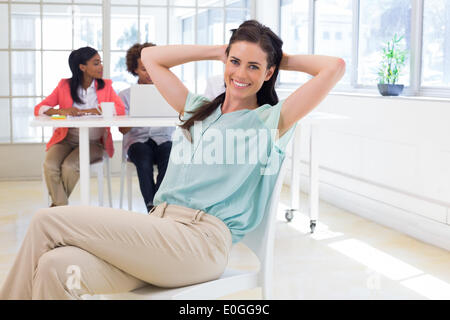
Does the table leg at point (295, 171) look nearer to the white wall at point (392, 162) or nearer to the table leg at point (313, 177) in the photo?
the table leg at point (313, 177)

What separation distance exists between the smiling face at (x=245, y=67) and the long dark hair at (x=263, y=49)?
0.02 metres

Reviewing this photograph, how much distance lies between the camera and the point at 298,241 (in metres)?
3.58

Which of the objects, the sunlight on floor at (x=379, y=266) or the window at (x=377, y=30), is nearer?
the sunlight on floor at (x=379, y=266)

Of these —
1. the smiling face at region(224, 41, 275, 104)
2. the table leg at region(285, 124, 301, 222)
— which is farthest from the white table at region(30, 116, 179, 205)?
the smiling face at region(224, 41, 275, 104)

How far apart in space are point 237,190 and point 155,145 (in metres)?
2.47

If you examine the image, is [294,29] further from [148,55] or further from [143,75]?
[148,55]

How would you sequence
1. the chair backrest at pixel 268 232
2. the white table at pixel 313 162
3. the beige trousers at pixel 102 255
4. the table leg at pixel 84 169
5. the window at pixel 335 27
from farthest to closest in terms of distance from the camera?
the window at pixel 335 27 → the white table at pixel 313 162 → the table leg at pixel 84 169 → the chair backrest at pixel 268 232 → the beige trousers at pixel 102 255

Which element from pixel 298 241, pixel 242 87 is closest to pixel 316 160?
pixel 298 241

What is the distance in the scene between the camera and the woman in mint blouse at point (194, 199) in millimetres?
1365

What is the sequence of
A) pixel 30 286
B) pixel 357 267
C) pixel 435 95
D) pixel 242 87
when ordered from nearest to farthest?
pixel 30 286 → pixel 242 87 → pixel 357 267 → pixel 435 95

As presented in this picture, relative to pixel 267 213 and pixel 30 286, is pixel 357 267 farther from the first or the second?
pixel 30 286

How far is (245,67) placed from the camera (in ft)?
5.74

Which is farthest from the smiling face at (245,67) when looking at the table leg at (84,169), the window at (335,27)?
the window at (335,27)

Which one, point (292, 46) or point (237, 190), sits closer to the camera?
point (237, 190)
